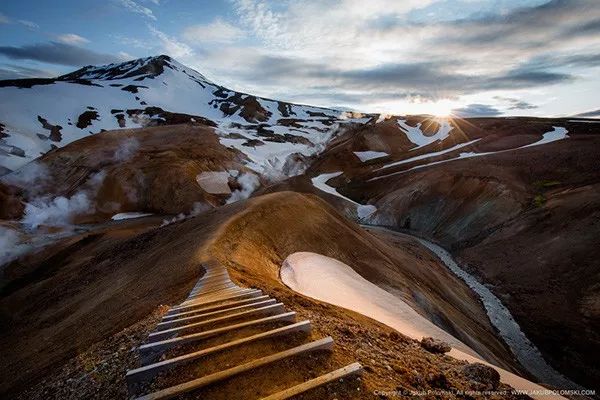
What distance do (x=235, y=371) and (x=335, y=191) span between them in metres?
70.0

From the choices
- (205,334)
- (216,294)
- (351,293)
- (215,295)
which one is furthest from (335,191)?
(205,334)

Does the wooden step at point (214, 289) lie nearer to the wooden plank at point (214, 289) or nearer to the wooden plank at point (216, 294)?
the wooden plank at point (214, 289)

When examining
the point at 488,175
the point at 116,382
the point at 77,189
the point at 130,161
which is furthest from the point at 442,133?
the point at 116,382

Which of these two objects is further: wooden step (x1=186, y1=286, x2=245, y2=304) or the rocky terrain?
the rocky terrain

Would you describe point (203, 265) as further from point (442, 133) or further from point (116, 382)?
point (442, 133)

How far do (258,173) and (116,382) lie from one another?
237 ft

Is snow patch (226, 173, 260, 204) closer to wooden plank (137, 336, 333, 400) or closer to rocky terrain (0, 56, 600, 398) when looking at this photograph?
rocky terrain (0, 56, 600, 398)

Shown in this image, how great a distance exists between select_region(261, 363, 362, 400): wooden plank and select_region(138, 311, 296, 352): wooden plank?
197cm

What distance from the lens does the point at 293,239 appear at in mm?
22656

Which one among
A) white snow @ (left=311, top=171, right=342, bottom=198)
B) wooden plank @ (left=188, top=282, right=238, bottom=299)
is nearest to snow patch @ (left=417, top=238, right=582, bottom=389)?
wooden plank @ (left=188, top=282, right=238, bottom=299)

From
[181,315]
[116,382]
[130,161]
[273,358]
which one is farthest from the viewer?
[130,161]

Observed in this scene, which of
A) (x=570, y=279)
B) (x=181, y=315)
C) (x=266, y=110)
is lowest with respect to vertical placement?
(x=570, y=279)

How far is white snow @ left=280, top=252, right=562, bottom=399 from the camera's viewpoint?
1319 cm

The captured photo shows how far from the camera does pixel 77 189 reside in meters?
58.0
